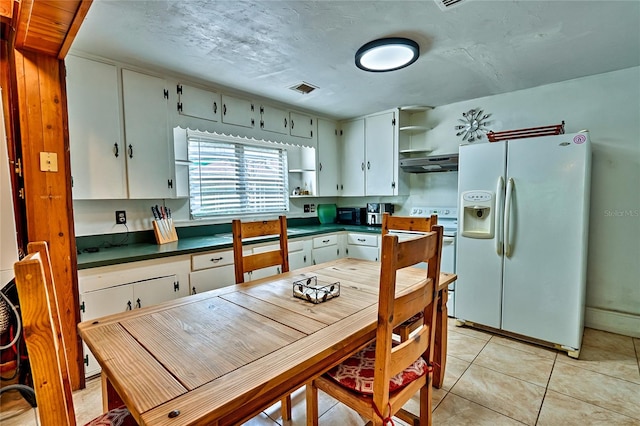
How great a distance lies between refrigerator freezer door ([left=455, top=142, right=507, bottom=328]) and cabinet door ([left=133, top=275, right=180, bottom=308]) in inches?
97.0

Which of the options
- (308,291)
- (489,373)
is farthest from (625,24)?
(308,291)

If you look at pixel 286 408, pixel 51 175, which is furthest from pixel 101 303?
pixel 286 408

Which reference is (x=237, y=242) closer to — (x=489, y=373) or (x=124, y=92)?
(x=124, y=92)

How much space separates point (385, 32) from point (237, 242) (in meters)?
1.62

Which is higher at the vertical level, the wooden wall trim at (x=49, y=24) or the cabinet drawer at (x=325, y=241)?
the wooden wall trim at (x=49, y=24)

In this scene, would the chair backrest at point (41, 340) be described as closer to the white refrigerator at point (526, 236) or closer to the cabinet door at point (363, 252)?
the white refrigerator at point (526, 236)

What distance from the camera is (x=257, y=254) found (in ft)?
6.00

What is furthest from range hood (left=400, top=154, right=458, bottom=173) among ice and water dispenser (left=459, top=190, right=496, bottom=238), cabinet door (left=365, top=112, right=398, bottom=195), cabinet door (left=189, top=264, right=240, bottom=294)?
cabinet door (left=189, top=264, right=240, bottom=294)

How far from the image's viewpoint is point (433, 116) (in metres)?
3.64

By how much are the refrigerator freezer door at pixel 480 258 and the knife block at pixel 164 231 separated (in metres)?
2.63

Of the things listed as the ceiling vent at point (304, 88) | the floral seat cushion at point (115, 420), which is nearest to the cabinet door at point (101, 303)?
the floral seat cushion at point (115, 420)

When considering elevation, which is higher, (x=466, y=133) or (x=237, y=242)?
(x=466, y=133)

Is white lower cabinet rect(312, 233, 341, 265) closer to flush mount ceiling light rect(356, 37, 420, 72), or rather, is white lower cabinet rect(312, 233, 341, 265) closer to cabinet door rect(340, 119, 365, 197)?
cabinet door rect(340, 119, 365, 197)

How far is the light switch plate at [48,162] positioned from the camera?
5.80ft
